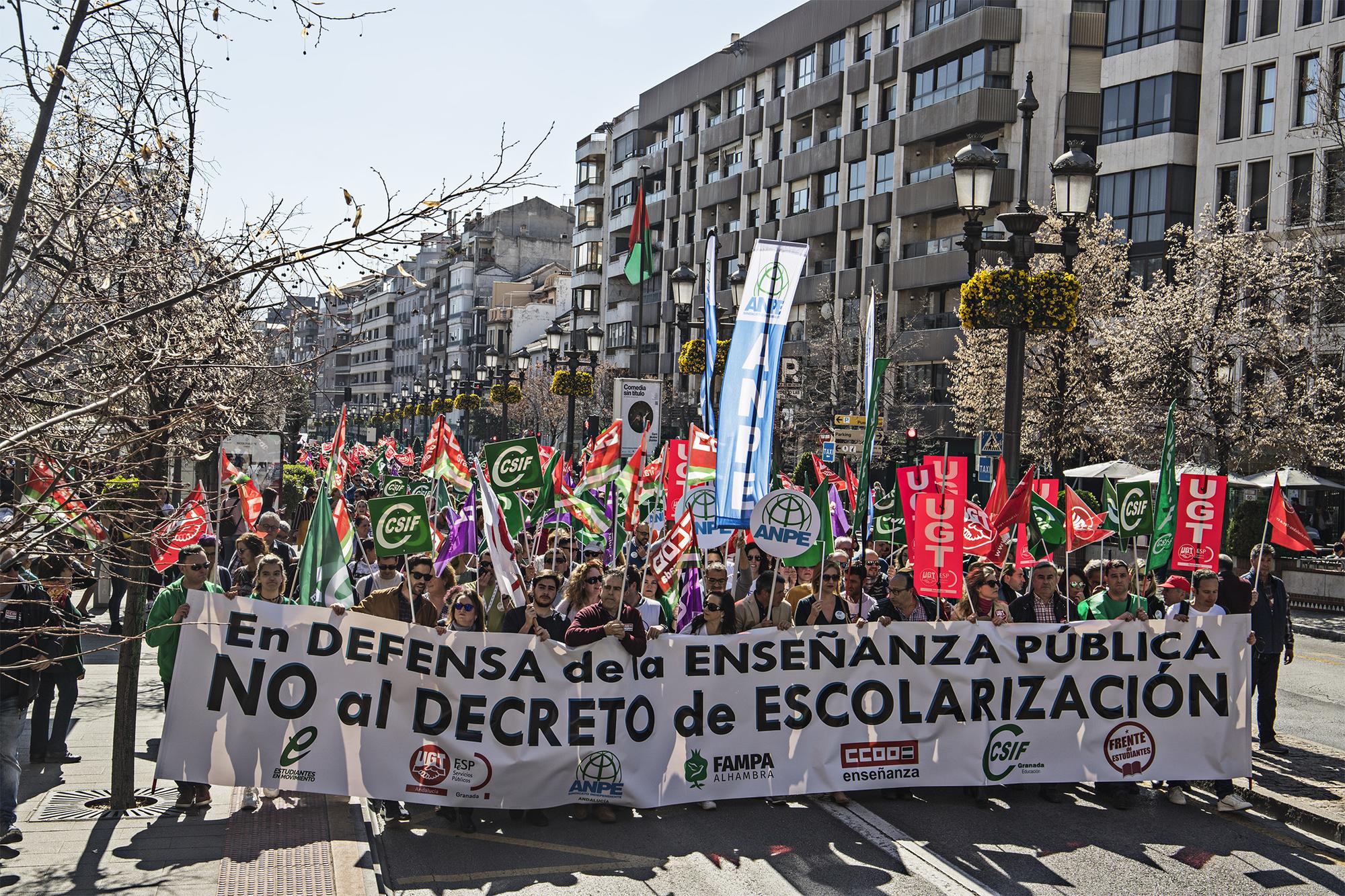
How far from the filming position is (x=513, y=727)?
29.2 ft

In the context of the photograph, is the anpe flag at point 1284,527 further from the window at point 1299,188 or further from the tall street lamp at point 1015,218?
the window at point 1299,188

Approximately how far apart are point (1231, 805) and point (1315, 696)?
6.52 m

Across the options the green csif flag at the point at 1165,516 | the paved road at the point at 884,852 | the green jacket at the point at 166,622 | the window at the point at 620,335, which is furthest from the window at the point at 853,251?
the green jacket at the point at 166,622

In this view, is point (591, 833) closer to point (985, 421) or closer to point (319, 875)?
point (319, 875)

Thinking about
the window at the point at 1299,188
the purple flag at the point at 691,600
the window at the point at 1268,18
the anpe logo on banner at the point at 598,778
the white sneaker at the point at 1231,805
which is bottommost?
the white sneaker at the point at 1231,805

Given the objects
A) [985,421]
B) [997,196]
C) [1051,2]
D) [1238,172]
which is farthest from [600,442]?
[1051,2]

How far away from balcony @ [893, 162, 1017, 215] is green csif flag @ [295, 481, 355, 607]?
39.6m

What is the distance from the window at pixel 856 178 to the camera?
55.6 meters

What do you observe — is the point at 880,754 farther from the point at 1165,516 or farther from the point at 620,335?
the point at 620,335

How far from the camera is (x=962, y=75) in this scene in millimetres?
48875

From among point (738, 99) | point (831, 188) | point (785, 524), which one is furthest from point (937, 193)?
point (785, 524)

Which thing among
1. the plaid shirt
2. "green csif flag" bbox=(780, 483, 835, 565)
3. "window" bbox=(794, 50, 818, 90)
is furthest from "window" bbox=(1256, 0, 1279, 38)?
the plaid shirt

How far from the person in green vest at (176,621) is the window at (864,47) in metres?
50.3

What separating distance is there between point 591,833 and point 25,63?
5.75m
